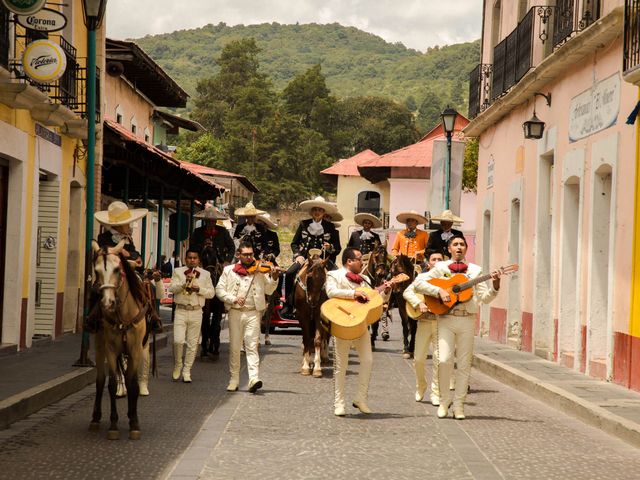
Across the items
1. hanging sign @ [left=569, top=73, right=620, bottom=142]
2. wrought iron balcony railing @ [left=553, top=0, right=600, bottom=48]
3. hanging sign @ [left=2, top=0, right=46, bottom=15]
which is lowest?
hanging sign @ [left=569, top=73, right=620, bottom=142]

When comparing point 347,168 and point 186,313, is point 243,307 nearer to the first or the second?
point 186,313

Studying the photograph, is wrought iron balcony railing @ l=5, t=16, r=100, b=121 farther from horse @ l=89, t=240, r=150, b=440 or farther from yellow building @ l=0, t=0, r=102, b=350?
horse @ l=89, t=240, r=150, b=440

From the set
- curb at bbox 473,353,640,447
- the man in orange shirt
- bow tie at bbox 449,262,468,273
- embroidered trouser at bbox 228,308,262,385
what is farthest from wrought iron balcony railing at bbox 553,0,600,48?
embroidered trouser at bbox 228,308,262,385

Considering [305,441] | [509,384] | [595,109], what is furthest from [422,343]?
[595,109]

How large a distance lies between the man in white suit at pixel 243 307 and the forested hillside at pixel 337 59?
127 metres

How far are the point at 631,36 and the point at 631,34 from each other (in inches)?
1.1

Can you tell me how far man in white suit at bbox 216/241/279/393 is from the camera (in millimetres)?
14305

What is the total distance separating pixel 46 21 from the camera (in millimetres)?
18000

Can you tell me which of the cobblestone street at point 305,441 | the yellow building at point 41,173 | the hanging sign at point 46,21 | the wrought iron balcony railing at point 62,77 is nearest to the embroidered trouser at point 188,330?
the cobblestone street at point 305,441

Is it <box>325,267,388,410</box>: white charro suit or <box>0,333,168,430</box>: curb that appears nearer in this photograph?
<box>0,333,168,430</box>: curb

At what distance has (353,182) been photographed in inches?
3465

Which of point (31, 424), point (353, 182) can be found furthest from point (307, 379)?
point (353, 182)

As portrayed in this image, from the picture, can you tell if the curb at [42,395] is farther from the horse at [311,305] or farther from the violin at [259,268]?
the horse at [311,305]

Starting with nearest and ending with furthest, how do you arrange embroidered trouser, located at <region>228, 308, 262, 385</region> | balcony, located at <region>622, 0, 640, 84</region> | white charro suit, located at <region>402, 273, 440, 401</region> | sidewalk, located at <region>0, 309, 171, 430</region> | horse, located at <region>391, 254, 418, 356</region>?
sidewalk, located at <region>0, 309, 171, 430</region>, white charro suit, located at <region>402, 273, 440, 401</region>, embroidered trouser, located at <region>228, 308, 262, 385</region>, balcony, located at <region>622, 0, 640, 84</region>, horse, located at <region>391, 254, 418, 356</region>
